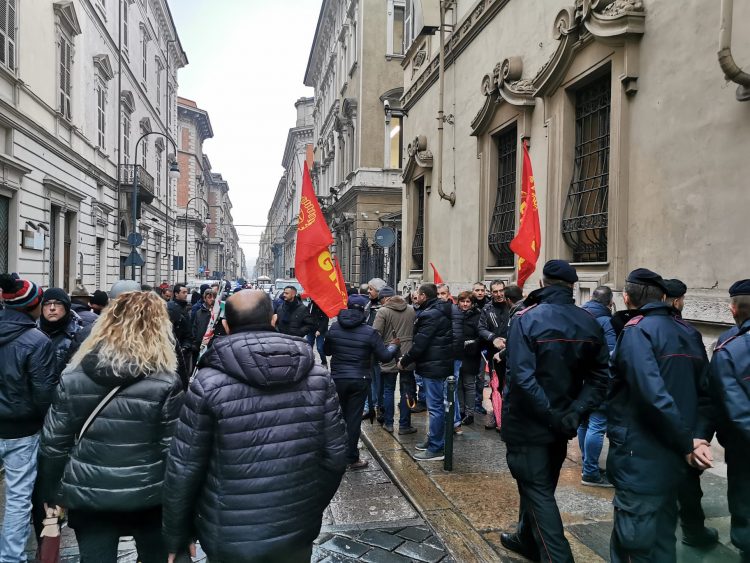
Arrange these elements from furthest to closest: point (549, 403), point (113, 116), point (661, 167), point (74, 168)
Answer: point (113, 116) < point (74, 168) < point (661, 167) < point (549, 403)

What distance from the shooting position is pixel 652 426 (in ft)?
10.2

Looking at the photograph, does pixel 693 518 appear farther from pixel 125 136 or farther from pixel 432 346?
pixel 125 136

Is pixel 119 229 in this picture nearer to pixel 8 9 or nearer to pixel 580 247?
pixel 8 9

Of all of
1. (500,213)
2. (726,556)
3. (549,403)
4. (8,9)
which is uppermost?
(8,9)

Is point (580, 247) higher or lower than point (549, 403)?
higher

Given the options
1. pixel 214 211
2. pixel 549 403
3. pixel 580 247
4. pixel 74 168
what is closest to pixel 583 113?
pixel 580 247

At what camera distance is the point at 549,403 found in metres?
3.47

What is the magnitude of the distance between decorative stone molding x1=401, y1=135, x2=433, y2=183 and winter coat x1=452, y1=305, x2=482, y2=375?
22.4ft

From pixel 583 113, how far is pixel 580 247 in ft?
6.16

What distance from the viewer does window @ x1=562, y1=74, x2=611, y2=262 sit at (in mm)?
7277

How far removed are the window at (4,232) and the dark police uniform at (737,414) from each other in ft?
46.8

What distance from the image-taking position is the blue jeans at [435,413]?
609 cm

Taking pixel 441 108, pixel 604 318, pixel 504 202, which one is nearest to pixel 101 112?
pixel 441 108

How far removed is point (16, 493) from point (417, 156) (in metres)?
11.8
